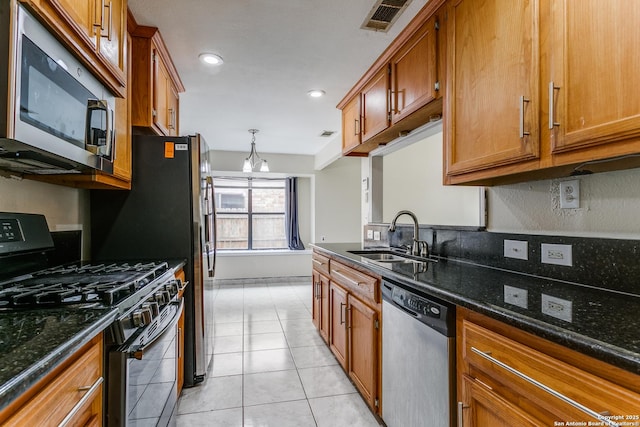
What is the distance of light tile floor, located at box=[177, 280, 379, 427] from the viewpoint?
6.22 ft

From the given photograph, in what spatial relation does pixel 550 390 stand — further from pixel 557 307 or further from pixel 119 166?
pixel 119 166

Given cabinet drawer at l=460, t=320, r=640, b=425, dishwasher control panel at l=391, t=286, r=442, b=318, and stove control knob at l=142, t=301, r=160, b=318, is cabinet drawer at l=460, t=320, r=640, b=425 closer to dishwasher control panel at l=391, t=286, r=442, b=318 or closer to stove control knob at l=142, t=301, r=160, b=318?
dishwasher control panel at l=391, t=286, r=442, b=318

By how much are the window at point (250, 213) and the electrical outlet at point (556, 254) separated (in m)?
5.28

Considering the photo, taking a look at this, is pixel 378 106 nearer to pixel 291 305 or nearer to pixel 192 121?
pixel 192 121

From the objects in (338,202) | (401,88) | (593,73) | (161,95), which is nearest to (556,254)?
(593,73)

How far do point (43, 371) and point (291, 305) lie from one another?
3.71m

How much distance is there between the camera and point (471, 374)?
3.62 feet

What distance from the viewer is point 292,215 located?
247 inches

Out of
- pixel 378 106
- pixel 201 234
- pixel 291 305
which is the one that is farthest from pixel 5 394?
pixel 291 305

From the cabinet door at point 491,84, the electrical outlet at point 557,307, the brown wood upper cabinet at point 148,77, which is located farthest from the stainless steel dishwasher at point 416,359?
the brown wood upper cabinet at point 148,77

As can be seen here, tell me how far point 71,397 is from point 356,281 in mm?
1481

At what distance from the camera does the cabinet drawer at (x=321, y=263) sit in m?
2.74

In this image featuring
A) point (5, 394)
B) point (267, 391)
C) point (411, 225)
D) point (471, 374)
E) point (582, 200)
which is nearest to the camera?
point (5, 394)

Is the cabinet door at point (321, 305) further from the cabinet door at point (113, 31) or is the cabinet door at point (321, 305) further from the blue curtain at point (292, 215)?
the blue curtain at point (292, 215)
